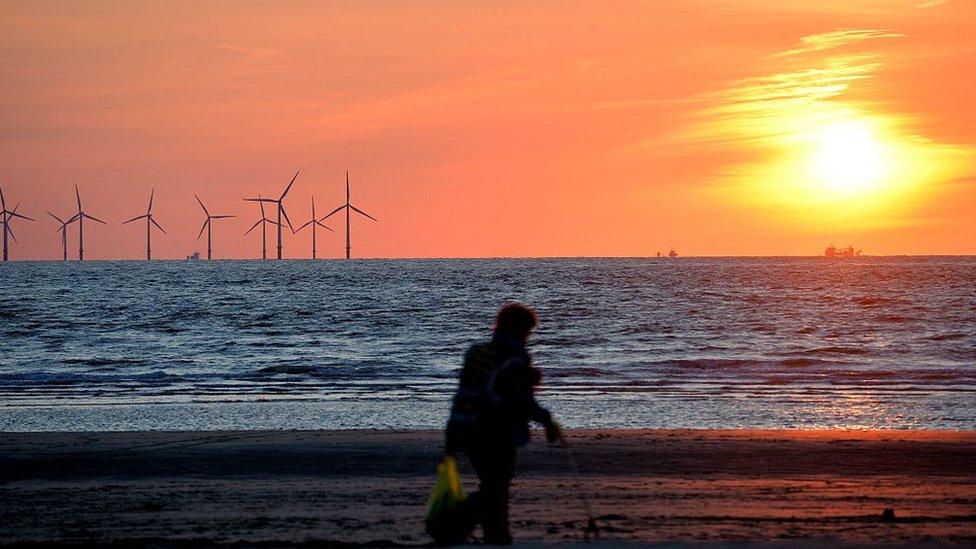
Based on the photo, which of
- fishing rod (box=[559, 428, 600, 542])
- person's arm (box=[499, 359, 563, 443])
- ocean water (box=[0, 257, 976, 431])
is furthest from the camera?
ocean water (box=[0, 257, 976, 431])

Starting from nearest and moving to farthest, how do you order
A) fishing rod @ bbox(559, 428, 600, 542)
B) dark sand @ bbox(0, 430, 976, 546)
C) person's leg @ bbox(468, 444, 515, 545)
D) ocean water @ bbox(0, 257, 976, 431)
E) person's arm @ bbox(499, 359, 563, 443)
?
1. person's arm @ bbox(499, 359, 563, 443)
2. person's leg @ bbox(468, 444, 515, 545)
3. fishing rod @ bbox(559, 428, 600, 542)
4. dark sand @ bbox(0, 430, 976, 546)
5. ocean water @ bbox(0, 257, 976, 431)

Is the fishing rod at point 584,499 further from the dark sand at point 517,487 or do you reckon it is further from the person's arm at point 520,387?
the person's arm at point 520,387

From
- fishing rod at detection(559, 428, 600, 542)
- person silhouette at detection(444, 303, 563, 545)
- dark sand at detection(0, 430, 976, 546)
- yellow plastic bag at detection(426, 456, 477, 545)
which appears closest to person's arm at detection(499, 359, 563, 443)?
person silhouette at detection(444, 303, 563, 545)

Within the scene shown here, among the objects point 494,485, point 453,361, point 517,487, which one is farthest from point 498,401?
point 453,361

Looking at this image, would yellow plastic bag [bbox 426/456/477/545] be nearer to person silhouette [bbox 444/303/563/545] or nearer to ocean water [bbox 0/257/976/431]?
person silhouette [bbox 444/303/563/545]

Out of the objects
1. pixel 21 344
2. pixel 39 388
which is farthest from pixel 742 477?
pixel 21 344

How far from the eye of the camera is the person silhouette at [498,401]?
902 centimetres

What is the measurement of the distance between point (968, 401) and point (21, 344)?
3791cm

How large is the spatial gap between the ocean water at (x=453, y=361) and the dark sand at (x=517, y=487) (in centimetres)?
336

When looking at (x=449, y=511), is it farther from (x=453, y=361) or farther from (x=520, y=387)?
(x=453, y=361)

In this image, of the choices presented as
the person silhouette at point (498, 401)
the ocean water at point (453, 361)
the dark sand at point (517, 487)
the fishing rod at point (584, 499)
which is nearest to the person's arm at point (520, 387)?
the person silhouette at point (498, 401)

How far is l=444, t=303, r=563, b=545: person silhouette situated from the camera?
9.02 m

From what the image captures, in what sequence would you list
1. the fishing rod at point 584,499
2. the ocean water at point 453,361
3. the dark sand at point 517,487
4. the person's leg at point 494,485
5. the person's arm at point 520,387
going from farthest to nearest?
the ocean water at point 453,361, the dark sand at point 517,487, the fishing rod at point 584,499, the person's leg at point 494,485, the person's arm at point 520,387

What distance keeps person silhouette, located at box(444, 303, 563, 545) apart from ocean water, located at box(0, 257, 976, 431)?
11.4 meters
